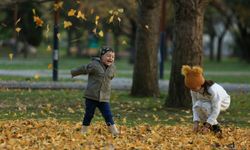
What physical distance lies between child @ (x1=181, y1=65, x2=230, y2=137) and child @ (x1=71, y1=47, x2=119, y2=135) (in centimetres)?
121

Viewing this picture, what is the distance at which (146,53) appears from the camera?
20297mm

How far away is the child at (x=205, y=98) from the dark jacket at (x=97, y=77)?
1.23 meters

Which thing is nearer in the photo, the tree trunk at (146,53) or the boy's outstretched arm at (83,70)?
the boy's outstretched arm at (83,70)

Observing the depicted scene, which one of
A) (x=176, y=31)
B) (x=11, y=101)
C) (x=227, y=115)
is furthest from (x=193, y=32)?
(x=11, y=101)

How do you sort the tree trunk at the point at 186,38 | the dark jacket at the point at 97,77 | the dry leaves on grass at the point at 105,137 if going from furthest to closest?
the tree trunk at the point at 186,38, the dark jacket at the point at 97,77, the dry leaves on grass at the point at 105,137

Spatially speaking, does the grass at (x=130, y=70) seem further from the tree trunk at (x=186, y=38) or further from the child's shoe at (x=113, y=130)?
the child's shoe at (x=113, y=130)

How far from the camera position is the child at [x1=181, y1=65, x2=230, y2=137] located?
36.9ft

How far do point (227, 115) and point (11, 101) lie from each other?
17.6 ft

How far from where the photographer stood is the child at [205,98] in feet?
36.9

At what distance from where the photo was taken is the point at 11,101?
18.1m

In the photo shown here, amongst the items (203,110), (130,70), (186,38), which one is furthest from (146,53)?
(130,70)

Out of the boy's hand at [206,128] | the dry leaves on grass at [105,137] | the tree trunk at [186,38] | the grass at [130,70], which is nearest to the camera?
the dry leaves on grass at [105,137]

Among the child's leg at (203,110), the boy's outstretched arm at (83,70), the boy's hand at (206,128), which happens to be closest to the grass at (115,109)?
the child's leg at (203,110)

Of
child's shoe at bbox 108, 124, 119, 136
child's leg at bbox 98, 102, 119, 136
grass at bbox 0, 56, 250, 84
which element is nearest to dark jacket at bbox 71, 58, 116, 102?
child's leg at bbox 98, 102, 119, 136
